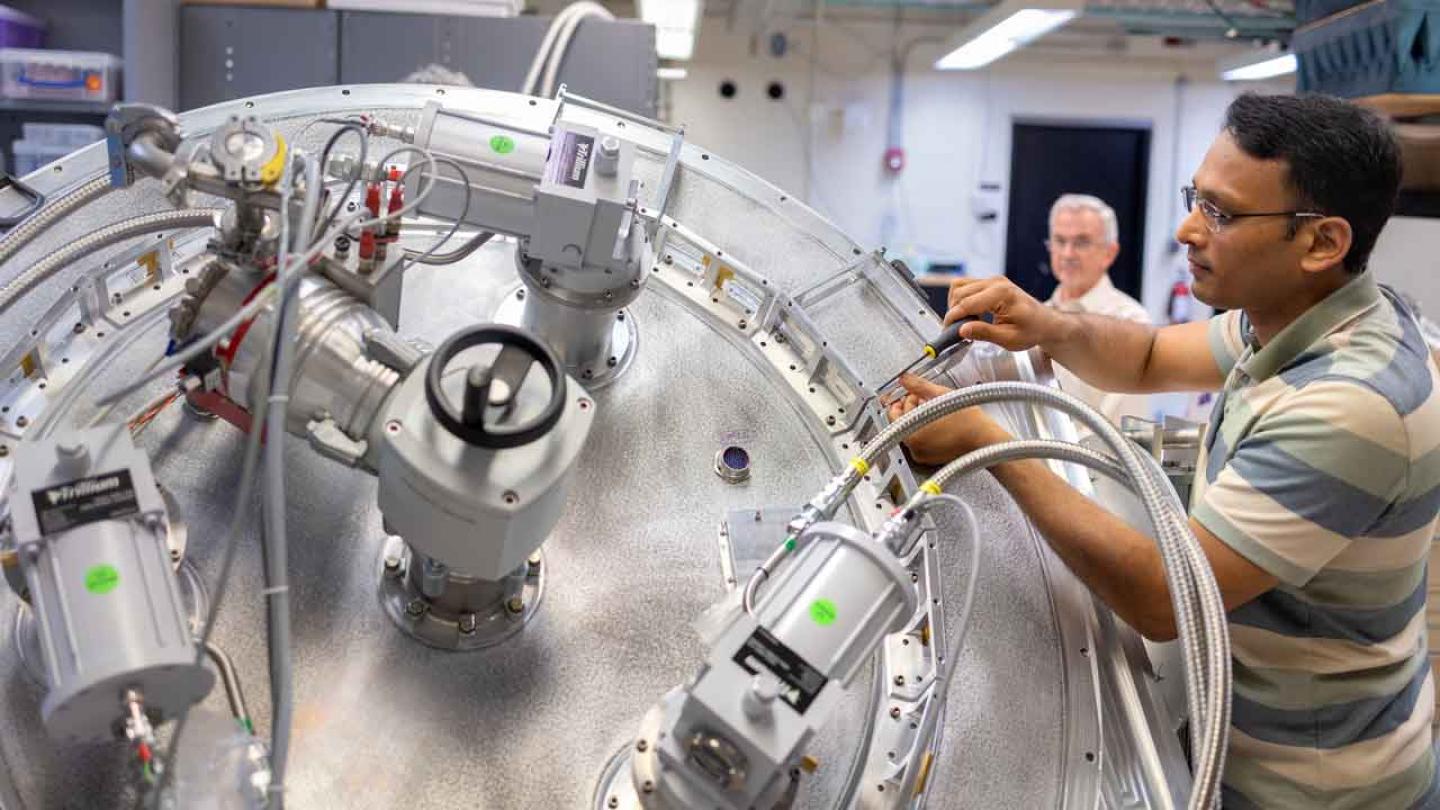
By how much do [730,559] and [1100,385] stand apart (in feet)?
2.37

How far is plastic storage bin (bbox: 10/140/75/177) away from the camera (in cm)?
289

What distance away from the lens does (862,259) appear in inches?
59.5

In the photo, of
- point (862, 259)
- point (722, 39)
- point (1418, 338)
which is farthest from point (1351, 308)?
point (722, 39)

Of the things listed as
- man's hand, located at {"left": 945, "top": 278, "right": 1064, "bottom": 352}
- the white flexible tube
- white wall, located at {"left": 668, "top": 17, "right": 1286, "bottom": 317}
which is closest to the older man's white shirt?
man's hand, located at {"left": 945, "top": 278, "right": 1064, "bottom": 352}

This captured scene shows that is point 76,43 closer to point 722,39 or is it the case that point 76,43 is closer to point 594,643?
point 594,643

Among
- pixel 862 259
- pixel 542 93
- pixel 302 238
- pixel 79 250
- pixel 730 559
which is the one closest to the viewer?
pixel 302 238

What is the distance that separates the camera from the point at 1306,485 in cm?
110

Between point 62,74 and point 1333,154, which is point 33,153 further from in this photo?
point 1333,154

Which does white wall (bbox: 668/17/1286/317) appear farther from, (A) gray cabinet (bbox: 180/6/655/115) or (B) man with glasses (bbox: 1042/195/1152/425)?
(A) gray cabinet (bbox: 180/6/655/115)

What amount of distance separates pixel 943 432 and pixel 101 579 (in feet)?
2.87

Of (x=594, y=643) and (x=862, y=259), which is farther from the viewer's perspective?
(x=862, y=259)

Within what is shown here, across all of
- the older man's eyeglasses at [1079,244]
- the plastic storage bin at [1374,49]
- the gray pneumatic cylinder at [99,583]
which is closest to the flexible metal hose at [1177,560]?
the gray pneumatic cylinder at [99,583]

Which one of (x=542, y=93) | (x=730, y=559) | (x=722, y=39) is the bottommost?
(x=730, y=559)

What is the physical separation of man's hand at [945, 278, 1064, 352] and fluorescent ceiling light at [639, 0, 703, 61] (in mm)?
2155
